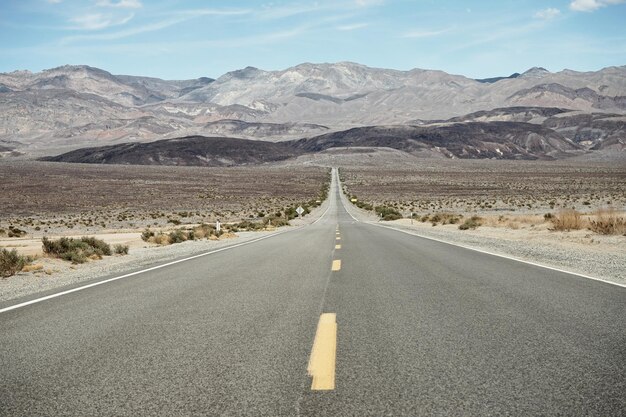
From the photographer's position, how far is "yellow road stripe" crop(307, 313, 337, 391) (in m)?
4.09

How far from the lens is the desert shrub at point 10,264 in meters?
12.4

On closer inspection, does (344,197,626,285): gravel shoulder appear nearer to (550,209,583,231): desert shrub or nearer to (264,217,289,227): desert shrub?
(550,209,583,231): desert shrub

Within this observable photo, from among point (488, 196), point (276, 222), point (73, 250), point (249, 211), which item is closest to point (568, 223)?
point (73, 250)

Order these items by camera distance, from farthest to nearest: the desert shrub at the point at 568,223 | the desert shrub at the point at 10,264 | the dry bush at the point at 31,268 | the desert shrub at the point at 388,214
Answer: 1. the desert shrub at the point at 388,214
2. the desert shrub at the point at 568,223
3. the dry bush at the point at 31,268
4. the desert shrub at the point at 10,264

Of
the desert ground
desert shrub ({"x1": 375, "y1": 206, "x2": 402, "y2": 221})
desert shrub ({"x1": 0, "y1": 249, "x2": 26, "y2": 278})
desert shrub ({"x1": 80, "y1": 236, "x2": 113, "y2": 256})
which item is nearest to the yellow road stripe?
the desert ground

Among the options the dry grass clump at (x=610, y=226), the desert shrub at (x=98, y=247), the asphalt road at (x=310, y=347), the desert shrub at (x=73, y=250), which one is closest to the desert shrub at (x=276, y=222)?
the desert shrub at (x=98, y=247)

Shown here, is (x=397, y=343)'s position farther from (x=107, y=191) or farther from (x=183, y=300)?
(x=107, y=191)

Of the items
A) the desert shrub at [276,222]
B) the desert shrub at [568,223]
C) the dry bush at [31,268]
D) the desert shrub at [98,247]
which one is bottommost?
the desert shrub at [276,222]

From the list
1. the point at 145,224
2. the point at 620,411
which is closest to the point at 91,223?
the point at 145,224

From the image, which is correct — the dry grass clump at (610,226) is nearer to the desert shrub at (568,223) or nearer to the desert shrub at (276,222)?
the desert shrub at (568,223)

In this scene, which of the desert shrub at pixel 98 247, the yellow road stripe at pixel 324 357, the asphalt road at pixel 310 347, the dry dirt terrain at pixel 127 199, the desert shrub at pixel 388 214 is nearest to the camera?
the asphalt road at pixel 310 347

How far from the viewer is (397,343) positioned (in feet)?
16.8

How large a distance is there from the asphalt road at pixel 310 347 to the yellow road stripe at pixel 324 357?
0.07m

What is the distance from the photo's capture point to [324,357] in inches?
183
